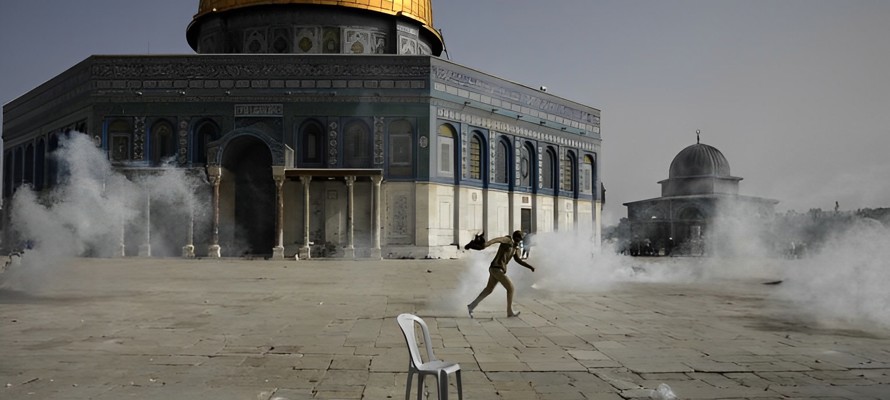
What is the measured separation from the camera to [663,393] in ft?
18.8

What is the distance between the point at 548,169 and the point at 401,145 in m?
11.8

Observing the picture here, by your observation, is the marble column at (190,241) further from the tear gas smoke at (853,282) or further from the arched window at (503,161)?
the tear gas smoke at (853,282)

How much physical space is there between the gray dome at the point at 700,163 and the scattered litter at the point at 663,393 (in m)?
54.2

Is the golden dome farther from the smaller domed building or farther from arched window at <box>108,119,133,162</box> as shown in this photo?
the smaller domed building

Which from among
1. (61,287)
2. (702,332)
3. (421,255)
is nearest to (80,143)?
(421,255)

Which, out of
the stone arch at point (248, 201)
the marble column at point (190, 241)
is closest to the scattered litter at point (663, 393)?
the marble column at point (190, 241)

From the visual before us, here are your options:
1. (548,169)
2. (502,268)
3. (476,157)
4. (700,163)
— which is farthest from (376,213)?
(700,163)

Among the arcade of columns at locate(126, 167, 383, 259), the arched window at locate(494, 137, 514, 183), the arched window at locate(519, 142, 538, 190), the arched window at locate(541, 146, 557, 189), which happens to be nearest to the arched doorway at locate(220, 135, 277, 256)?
the arcade of columns at locate(126, 167, 383, 259)

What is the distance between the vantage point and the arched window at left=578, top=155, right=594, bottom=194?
143 ft

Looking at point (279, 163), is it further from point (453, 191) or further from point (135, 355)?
point (135, 355)

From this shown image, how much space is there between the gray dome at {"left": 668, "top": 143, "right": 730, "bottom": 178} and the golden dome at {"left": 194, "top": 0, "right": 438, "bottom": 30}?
1107 inches

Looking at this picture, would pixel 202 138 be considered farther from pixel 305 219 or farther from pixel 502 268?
pixel 502 268

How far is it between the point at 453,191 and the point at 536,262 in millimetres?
17201

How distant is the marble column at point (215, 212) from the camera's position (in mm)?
30797
